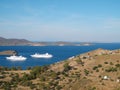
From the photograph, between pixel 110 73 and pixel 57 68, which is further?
pixel 57 68

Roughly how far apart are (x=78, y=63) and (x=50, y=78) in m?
14.6

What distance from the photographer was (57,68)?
7181 centimetres

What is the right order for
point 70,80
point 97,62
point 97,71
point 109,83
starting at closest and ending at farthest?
point 109,83 → point 70,80 → point 97,71 → point 97,62

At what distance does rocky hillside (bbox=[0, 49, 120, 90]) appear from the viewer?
51.6 metres

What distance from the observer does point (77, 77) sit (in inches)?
2303

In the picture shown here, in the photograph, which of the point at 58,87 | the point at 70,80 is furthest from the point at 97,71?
the point at 58,87

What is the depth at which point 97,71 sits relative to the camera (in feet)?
205

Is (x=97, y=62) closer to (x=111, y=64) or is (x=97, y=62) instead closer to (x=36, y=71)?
(x=111, y=64)

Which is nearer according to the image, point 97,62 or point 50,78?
point 50,78

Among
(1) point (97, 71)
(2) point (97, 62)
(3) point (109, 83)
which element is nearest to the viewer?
(3) point (109, 83)

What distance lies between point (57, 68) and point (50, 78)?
484 inches

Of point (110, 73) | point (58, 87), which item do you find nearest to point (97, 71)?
point (110, 73)

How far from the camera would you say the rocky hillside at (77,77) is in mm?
51594

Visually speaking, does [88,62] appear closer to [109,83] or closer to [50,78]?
[50,78]
